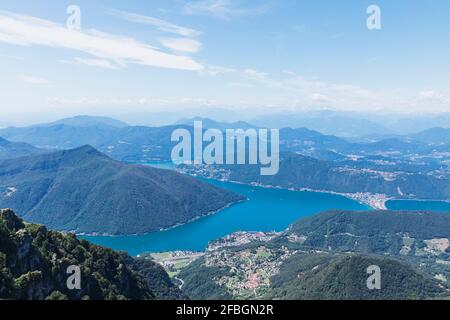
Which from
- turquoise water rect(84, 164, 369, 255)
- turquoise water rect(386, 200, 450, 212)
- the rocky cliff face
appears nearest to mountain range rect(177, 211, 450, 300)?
turquoise water rect(84, 164, 369, 255)

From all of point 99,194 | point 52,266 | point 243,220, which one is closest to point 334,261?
point 52,266

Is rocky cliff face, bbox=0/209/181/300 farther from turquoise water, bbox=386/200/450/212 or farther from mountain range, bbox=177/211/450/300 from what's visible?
turquoise water, bbox=386/200/450/212

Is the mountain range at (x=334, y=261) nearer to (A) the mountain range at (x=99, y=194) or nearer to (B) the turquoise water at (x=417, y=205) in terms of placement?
(A) the mountain range at (x=99, y=194)

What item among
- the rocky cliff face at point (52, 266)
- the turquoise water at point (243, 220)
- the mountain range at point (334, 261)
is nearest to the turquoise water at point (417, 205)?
the turquoise water at point (243, 220)

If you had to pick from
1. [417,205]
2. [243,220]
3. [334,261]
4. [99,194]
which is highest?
[334,261]

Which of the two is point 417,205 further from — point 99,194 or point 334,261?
point 99,194

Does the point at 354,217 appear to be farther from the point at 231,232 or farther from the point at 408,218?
the point at 231,232

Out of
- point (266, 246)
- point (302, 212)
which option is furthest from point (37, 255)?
point (302, 212)
